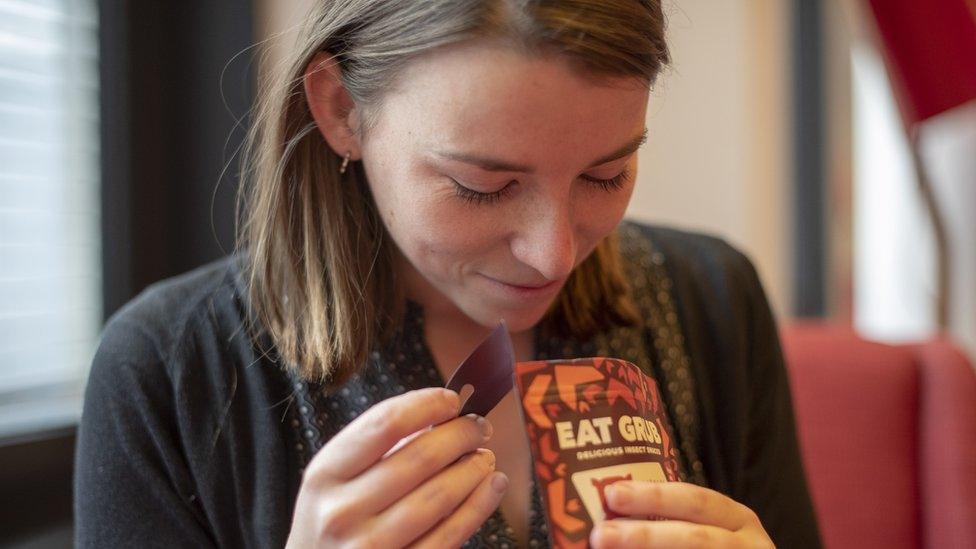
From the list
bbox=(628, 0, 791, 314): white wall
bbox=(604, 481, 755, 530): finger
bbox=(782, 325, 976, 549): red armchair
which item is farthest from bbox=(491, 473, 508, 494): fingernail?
bbox=(628, 0, 791, 314): white wall

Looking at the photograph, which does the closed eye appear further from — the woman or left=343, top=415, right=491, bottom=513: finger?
left=343, top=415, right=491, bottom=513: finger

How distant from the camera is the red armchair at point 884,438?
1.31 meters

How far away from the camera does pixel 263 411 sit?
38.0 inches

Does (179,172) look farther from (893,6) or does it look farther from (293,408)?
(893,6)

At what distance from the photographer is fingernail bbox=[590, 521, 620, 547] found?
620 mm

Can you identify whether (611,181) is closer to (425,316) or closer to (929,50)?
(425,316)

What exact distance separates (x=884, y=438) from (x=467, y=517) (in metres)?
0.88

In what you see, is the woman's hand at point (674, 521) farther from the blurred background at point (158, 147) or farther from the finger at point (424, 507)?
the blurred background at point (158, 147)

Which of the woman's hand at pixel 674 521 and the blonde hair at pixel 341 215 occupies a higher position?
the blonde hair at pixel 341 215

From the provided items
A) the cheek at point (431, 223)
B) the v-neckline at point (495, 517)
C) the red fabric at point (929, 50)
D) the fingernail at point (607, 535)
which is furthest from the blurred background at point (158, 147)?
the fingernail at point (607, 535)

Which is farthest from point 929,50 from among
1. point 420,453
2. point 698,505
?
point 420,453

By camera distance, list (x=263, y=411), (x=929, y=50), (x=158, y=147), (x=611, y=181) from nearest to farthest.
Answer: (x=611, y=181) < (x=263, y=411) < (x=929, y=50) < (x=158, y=147)

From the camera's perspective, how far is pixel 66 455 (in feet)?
4.56

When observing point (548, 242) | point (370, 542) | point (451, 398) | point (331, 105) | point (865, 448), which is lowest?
point (865, 448)
